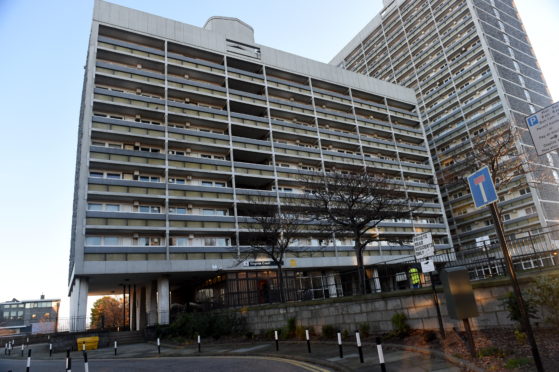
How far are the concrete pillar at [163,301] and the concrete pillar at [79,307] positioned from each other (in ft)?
20.8

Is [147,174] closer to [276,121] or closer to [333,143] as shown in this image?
[276,121]

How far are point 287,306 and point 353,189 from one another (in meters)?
8.67

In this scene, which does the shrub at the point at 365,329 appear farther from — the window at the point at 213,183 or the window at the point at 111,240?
the window at the point at 213,183

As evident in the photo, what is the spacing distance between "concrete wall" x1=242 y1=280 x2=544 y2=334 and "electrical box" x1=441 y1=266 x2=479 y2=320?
2365 millimetres

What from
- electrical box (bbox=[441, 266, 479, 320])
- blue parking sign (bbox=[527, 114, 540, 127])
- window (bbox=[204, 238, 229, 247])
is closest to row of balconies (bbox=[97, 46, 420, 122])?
window (bbox=[204, 238, 229, 247])

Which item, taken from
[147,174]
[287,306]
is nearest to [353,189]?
[287,306]

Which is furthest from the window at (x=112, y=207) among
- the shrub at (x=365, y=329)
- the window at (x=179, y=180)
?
the shrub at (x=365, y=329)

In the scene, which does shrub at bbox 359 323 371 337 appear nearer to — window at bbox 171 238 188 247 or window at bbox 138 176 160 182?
window at bbox 171 238 188 247

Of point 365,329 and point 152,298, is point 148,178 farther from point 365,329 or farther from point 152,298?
point 365,329

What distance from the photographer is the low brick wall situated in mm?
10852

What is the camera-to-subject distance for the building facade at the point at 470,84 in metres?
55.9

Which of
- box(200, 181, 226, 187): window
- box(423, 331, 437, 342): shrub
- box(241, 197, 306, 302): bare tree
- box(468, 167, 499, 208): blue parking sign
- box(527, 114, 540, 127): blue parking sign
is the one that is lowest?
box(423, 331, 437, 342): shrub

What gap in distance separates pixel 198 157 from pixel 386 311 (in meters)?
32.7

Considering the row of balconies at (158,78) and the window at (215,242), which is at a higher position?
the row of balconies at (158,78)
